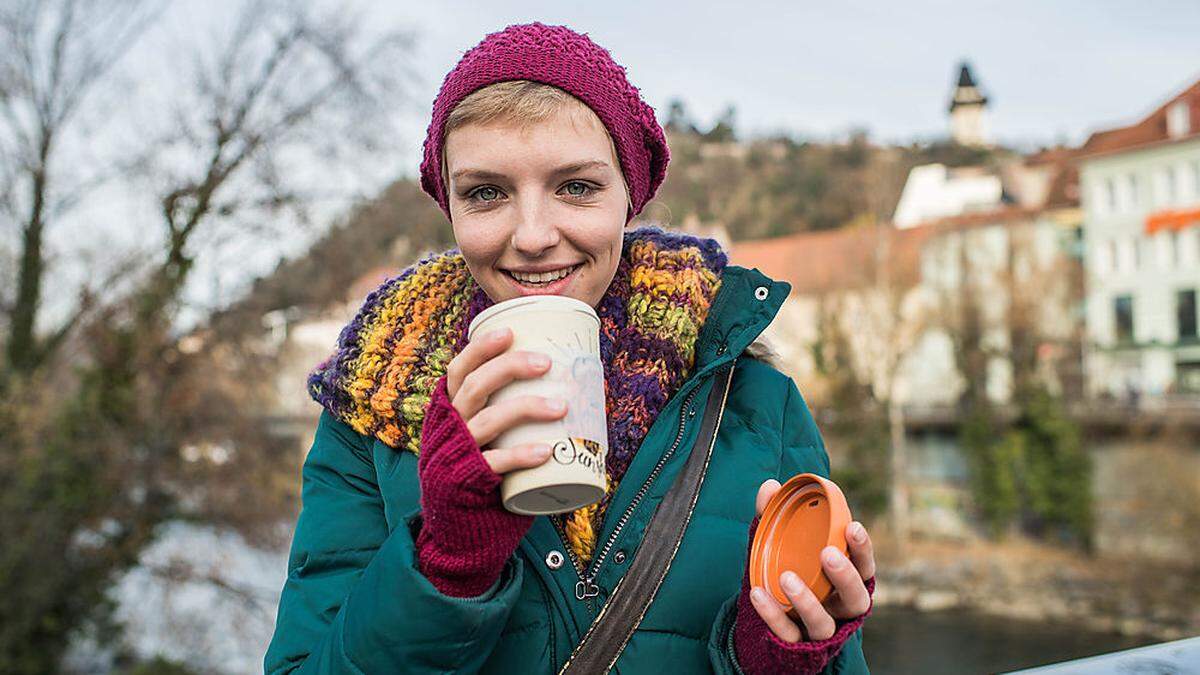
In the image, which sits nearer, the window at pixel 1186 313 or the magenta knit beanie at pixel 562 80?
the magenta knit beanie at pixel 562 80

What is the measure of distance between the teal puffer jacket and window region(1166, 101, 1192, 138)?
112ft

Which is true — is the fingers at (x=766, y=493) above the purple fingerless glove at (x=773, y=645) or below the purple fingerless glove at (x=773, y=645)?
above

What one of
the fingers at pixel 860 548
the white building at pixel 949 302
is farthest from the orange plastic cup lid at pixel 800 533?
the white building at pixel 949 302

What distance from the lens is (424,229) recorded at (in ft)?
44.1

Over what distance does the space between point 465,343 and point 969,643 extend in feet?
77.3

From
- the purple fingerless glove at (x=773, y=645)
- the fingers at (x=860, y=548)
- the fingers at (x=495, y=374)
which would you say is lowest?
the purple fingerless glove at (x=773, y=645)

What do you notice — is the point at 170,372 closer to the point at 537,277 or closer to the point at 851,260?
the point at 537,277

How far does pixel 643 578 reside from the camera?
1.22 m

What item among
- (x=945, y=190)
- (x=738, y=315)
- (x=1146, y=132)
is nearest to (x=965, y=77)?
(x=945, y=190)

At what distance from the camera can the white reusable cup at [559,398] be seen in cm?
98

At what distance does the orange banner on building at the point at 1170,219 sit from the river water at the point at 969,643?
1337 centimetres

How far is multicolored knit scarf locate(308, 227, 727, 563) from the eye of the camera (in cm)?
131

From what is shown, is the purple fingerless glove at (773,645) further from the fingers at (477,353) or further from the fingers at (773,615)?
the fingers at (477,353)

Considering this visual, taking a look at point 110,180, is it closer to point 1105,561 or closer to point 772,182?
point 1105,561
